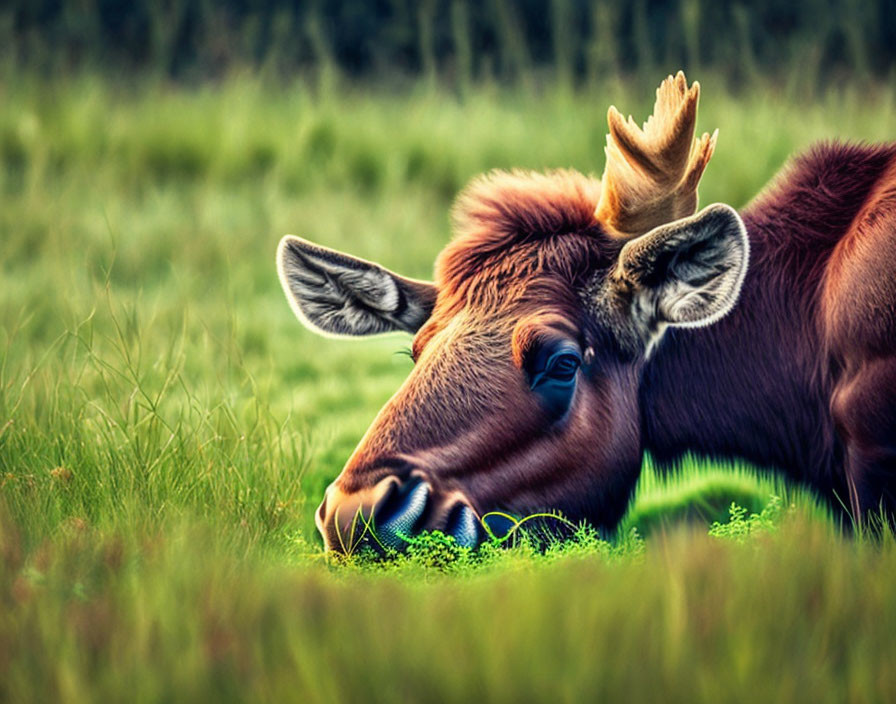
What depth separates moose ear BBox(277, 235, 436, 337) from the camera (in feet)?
13.9

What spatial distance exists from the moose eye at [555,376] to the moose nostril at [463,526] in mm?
447

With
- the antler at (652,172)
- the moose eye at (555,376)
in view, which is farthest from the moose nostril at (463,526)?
the antler at (652,172)

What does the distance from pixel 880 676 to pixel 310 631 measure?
1.15 metres

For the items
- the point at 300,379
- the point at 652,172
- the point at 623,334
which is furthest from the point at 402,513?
the point at 300,379

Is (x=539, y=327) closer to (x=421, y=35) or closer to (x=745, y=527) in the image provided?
(x=745, y=527)

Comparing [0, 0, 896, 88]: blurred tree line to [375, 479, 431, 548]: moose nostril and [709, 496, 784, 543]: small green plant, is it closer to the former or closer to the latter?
[709, 496, 784, 543]: small green plant

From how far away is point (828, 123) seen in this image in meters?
9.08

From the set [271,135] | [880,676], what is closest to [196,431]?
[880,676]

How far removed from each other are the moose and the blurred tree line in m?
7.23

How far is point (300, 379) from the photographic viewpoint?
669 cm

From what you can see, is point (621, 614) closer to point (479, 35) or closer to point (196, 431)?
point (196, 431)

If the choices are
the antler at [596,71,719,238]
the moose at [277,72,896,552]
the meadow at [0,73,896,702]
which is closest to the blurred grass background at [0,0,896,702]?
the meadow at [0,73,896,702]

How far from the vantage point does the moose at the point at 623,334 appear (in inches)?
141

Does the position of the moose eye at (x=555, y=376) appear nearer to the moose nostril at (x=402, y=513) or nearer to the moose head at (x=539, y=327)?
the moose head at (x=539, y=327)
